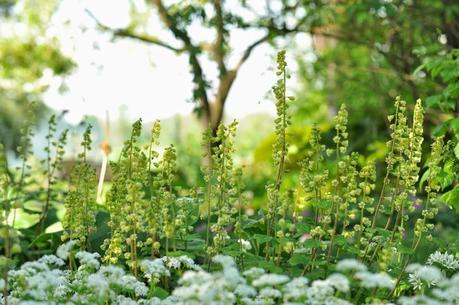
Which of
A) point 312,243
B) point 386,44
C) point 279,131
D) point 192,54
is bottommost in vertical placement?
point 312,243

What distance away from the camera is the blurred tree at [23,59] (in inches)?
428

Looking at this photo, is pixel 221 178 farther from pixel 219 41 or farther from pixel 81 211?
pixel 219 41

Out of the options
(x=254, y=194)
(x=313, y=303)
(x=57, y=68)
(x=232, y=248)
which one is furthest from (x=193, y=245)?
(x=57, y=68)

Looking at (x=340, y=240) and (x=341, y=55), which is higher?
(x=341, y=55)

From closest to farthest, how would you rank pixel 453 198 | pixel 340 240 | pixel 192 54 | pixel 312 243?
pixel 312 243 → pixel 340 240 → pixel 453 198 → pixel 192 54

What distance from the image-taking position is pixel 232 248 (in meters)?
2.89

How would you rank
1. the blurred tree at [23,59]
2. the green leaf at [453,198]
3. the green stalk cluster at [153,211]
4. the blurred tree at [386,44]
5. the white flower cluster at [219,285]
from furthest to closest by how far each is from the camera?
the blurred tree at [23,59]
the blurred tree at [386,44]
the green leaf at [453,198]
the green stalk cluster at [153,211]
the white flower cluster at [219,285]

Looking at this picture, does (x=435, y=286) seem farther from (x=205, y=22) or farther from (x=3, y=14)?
(x=3, y=14)

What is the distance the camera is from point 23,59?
15148mm

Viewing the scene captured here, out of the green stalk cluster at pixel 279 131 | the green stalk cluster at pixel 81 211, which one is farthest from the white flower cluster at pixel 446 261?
the green stalk cluster at pixel 81 211

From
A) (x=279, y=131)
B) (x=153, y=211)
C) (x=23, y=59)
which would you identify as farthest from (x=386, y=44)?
(x=23, y=59)

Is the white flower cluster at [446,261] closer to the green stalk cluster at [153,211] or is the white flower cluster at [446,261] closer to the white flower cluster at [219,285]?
the white flower cluster at [219,285]

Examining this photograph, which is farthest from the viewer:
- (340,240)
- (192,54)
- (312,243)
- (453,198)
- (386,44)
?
(386,44)

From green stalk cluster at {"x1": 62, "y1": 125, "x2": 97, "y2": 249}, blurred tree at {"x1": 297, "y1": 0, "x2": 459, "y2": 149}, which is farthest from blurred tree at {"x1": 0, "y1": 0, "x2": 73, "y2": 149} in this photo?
green stalk cluster at {"x1": 62, "y1": 125, "x2": 97, "y2": 249}
